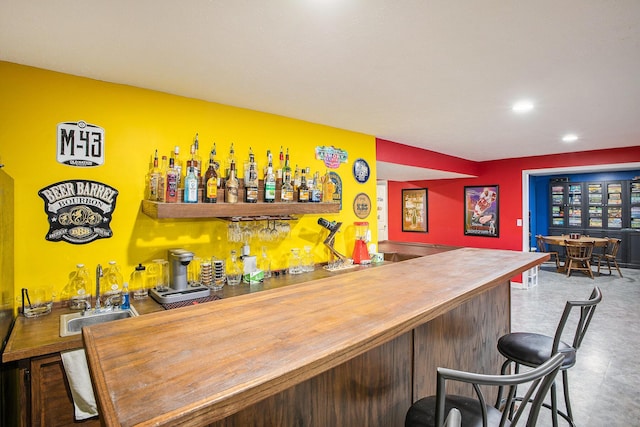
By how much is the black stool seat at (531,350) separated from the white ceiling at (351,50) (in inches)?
64.8

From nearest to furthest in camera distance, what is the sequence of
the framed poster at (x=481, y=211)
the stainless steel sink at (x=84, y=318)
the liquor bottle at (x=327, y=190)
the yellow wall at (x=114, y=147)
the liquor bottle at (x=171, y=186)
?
the stainless steel sink at (x=84, y=318) < the yellow wall at (x=114, y=147) < the liquor bottle at (x=171, y=186) < the liquor bottle at (x=327, y=190) < the framed poster at (x=481, y=211)

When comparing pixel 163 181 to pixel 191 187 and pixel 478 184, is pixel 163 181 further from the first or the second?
pixel 478 184

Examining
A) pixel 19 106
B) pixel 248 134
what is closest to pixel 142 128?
pixel 19 106

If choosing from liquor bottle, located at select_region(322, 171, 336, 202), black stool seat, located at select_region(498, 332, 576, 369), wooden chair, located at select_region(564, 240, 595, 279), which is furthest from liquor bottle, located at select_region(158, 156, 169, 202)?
wooden chair, located at select_region(564, 240, 595, 279)

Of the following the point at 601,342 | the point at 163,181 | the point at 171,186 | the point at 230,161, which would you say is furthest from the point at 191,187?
the point at 601,342

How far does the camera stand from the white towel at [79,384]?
1.77m

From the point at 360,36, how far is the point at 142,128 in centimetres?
172

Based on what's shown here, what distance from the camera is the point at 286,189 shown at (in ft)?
10.2

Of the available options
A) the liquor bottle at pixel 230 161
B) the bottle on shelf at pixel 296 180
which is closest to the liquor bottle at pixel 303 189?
the bottle on shelf at pixel 296 180

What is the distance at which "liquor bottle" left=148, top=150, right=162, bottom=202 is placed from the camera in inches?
98.3

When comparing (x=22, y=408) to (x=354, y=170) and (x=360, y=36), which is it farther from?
(x=354, y=170)

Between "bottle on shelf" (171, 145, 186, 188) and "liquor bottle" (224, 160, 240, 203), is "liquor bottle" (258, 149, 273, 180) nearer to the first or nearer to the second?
"liquor bottle" (224, 160, 240, 203)

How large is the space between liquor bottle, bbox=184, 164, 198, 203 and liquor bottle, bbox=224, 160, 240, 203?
10.5 inches

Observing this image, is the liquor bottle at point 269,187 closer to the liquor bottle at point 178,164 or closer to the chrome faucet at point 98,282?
the liquor bottle at point 178,164
